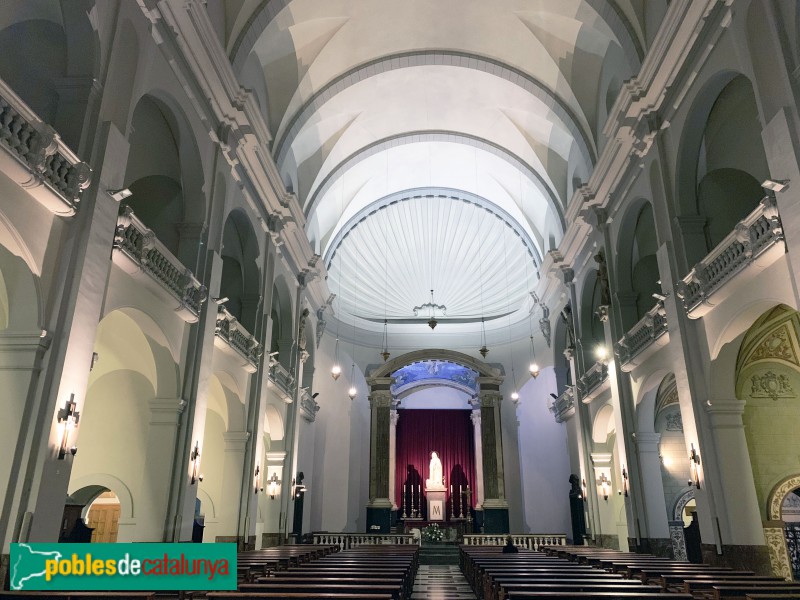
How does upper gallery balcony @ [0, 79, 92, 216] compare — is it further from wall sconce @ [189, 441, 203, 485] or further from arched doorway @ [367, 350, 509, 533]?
arched doorway @ [367, 350, 509, 533]

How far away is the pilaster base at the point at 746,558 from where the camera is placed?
26.5ft

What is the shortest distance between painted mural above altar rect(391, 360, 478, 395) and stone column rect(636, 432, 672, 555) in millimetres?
10711

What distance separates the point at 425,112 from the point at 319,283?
625 centimetres

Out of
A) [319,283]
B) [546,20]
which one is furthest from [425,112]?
[319,283]

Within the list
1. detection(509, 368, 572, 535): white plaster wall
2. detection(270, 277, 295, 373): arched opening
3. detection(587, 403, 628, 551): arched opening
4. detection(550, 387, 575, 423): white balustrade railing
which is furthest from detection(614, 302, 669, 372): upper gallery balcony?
detection(509, 368, 572, 535): white plaster wall

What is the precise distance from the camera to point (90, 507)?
575 inches

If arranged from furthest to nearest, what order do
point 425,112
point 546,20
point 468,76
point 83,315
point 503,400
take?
point 503,400 < point 425,112 < point 468,76 < point 546,20 < point 83,315

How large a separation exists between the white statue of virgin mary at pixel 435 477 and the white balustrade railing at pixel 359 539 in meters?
4.00

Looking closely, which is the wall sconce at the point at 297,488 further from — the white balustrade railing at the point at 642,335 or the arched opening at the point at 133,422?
the white balustrade railing at the point at 642,335

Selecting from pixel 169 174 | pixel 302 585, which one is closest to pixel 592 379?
pixel 169 174

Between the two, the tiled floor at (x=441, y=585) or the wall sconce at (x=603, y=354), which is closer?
the tiled floor at (x=441, y=585)

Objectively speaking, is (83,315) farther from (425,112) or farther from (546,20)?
(425,112)

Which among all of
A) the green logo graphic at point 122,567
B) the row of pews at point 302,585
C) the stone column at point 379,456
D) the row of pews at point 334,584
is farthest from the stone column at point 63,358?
the stone column at point 379,456

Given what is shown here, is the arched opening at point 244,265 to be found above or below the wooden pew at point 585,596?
above
